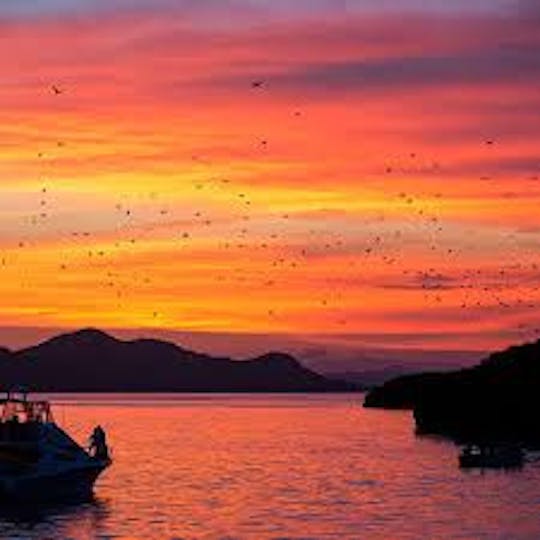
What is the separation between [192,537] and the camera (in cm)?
7738

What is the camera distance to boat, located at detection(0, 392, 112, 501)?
87.7m

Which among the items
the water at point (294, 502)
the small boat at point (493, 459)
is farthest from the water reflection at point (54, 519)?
the small boat at point (493, 459)

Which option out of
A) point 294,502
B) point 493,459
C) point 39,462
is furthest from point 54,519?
point 493,459

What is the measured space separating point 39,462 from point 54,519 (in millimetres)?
3662

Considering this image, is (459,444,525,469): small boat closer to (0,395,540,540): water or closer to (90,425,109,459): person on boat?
(0,395,540,540): water

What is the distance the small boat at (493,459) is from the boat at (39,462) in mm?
52397

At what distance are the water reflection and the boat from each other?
32.7 inches

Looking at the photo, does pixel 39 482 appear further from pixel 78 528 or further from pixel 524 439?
pixel 524 439

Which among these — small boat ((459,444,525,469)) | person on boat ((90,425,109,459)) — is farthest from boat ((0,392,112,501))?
small boat ((459,444,525,469))

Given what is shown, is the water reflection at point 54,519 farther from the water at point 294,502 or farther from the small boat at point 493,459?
the small boat at point 493,459

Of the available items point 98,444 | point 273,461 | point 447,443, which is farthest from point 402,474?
point 447,443

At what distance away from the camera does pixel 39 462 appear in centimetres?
8806

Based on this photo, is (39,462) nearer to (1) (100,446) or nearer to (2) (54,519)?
(2) (54,519)

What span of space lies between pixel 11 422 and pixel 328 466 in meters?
57.5
